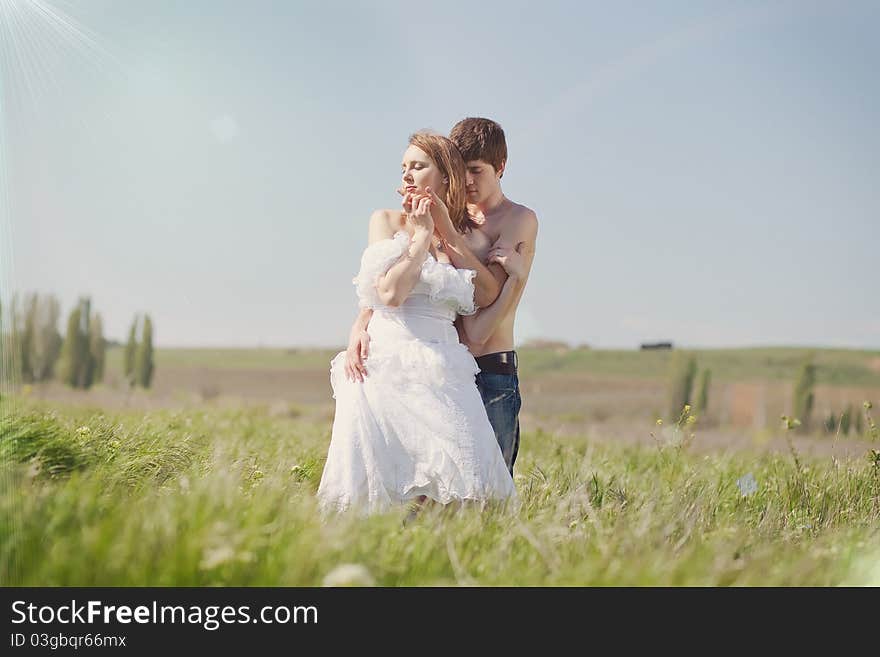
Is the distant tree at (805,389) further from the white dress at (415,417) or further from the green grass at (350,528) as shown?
the white dress at (415,417)


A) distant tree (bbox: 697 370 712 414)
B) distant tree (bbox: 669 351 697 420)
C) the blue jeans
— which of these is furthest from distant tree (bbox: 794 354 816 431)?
the blue jeans

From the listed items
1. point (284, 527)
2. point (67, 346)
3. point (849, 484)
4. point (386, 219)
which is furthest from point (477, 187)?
point (67, 346)

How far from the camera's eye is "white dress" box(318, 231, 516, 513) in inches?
183

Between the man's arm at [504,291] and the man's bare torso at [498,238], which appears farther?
the man's bare torso at [498,238]

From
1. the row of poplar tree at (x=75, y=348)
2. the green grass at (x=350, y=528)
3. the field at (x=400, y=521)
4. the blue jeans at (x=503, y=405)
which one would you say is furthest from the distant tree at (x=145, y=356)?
the blue jeans at (x=503, y=405)

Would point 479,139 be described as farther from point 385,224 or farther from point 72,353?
point 72,353

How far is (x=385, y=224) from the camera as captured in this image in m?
4.92

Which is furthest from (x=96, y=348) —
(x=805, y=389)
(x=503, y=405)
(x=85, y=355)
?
(x=503, y=405)

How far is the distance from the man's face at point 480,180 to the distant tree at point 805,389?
22.4m

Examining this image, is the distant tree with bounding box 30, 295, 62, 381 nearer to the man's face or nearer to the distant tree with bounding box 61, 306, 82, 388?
the distant tree with bounding box 61, 306, 82, 388

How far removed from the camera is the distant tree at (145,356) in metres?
28.7

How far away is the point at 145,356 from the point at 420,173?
2717cm
